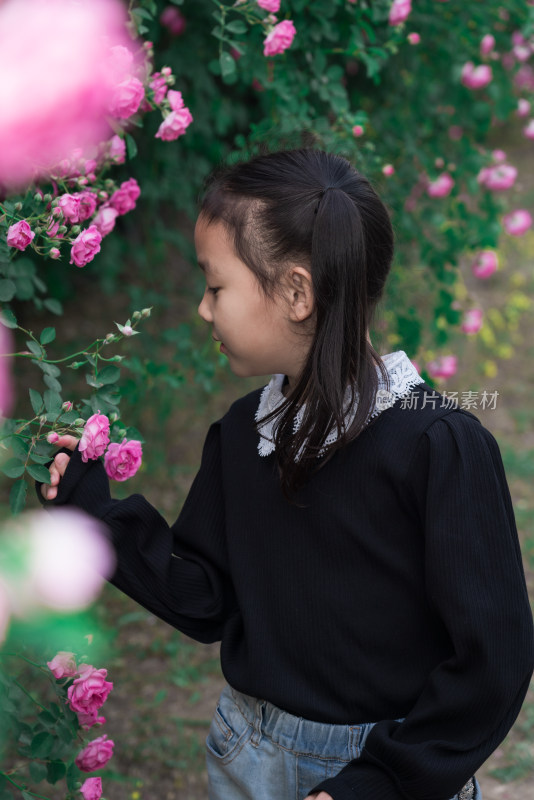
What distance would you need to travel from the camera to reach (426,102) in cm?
289

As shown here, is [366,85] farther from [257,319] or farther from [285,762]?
[285,762]

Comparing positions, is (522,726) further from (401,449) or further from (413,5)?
(413,5)

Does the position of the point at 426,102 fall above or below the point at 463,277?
above

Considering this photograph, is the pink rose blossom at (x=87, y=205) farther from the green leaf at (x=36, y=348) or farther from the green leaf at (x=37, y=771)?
the green leaf at (x=37, y=771)

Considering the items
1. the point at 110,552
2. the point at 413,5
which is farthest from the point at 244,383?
→ the point at 110,552

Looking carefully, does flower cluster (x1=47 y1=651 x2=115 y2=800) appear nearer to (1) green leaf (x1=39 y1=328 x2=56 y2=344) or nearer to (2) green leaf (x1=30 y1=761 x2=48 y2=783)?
(2) green leaf (x1=30 y1=761 x2=48 y2=783)

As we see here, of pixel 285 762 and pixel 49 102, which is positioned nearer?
pixel 49 102

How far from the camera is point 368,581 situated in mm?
1225

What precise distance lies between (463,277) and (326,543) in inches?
156

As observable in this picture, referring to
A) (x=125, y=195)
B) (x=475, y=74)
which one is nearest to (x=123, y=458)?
(x=125, y=195)

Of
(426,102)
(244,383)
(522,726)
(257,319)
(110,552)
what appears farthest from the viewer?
(244,383)

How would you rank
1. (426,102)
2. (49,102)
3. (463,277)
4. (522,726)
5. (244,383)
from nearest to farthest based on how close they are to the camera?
(49,102), (522,726), (426,102), (244,383), (463,277)

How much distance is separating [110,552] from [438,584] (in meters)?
0.49

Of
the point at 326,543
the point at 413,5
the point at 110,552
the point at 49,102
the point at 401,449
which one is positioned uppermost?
the point at 49,102
